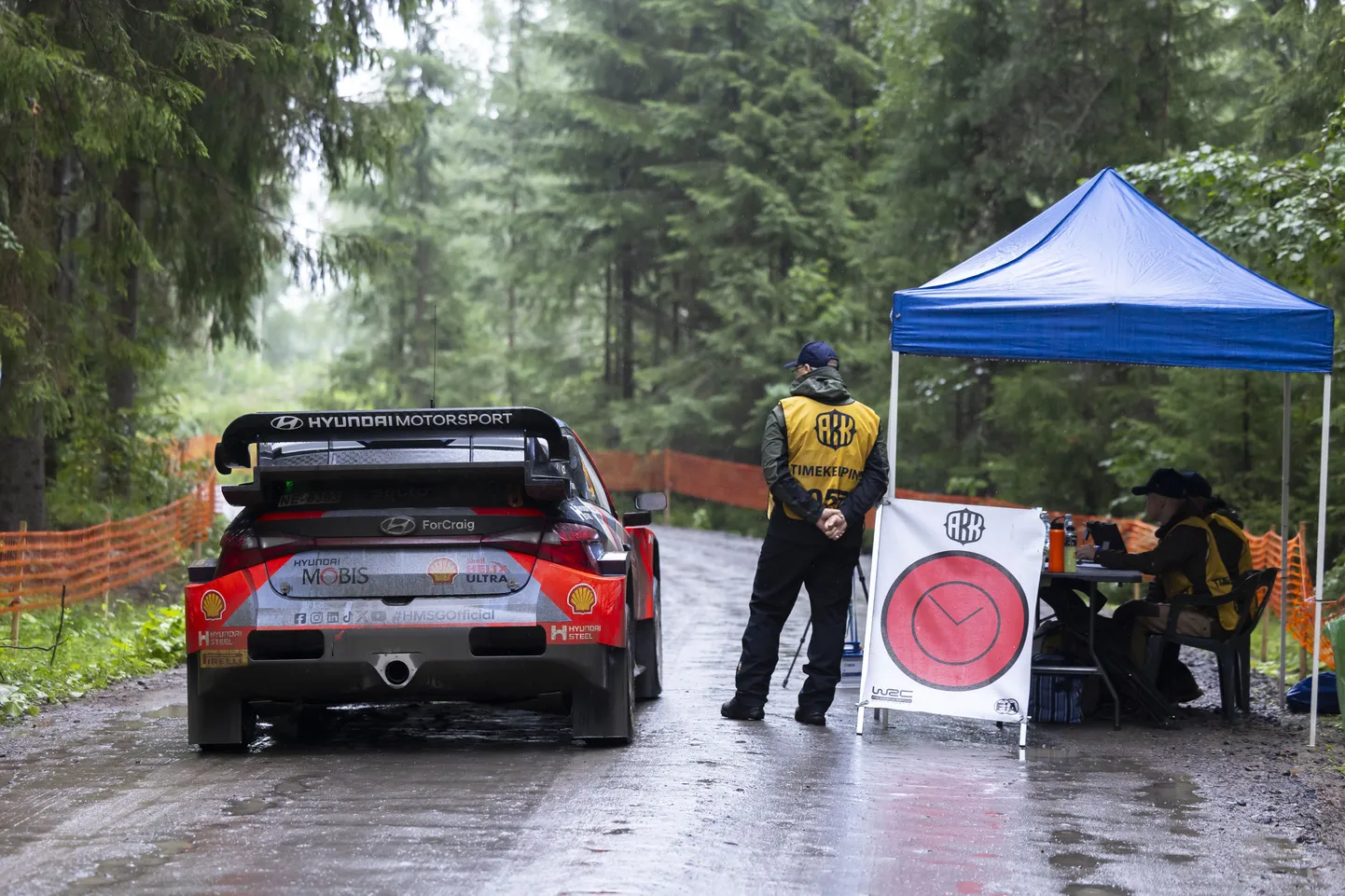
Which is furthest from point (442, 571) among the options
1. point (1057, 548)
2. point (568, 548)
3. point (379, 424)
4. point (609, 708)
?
point (1057, 548)

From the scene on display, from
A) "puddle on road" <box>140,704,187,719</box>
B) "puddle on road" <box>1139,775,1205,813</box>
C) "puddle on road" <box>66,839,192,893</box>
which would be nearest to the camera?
"puddle on road" <box>66,839,192,893</box>

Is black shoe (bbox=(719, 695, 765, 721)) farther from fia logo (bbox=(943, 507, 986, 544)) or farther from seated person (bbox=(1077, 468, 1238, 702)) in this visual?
seated person (bbox=(1077, 468, 1238, 702))

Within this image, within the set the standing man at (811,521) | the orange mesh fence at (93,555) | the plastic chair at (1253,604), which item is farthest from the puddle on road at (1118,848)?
the orange mesh fence at (93,555)

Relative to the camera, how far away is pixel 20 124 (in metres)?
12.4

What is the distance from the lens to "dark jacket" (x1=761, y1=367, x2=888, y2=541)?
8.91 meters

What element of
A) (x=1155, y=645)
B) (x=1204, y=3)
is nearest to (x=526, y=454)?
(x=1155, y=645)

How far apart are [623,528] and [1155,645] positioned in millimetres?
3381

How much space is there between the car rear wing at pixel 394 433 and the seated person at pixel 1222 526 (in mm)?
4226

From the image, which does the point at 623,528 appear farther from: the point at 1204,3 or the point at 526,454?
the point at 1204,3

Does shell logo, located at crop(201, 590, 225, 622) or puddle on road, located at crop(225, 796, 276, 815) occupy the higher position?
shell logo, located at crop(201, 590, 225, 622)

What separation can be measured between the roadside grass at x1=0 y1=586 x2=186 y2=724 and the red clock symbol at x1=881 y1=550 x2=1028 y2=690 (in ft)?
17.0

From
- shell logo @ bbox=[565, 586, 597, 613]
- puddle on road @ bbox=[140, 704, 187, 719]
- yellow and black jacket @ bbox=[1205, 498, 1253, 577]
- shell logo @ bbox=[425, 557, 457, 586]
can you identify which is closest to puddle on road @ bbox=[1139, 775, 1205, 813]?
yellow and black jacket @ bbox=[1205, 498, 1253, 577]

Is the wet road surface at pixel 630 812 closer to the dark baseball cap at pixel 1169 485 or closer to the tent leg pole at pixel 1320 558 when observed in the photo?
the tent leg pole at pixel 1320 558

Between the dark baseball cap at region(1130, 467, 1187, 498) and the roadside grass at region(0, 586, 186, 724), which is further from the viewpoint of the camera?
the roadside grass at region(0, 586, 186, 724)
